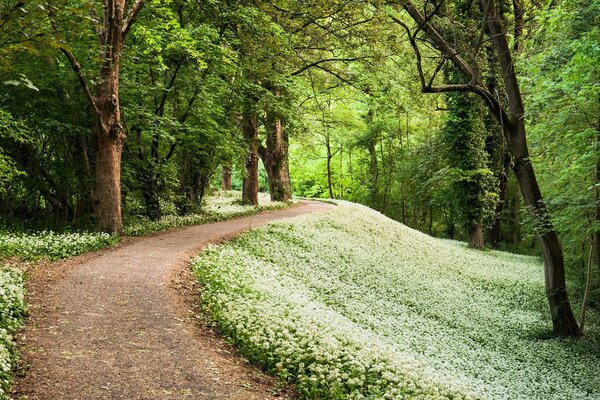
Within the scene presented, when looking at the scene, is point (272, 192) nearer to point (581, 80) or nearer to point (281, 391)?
point (581, 80)

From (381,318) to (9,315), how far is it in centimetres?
839

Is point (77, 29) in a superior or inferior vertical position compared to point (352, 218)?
superior

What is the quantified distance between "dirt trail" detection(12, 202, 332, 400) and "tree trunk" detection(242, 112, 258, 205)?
15.1m

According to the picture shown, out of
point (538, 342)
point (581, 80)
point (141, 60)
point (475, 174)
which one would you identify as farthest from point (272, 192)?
point (581, 80)

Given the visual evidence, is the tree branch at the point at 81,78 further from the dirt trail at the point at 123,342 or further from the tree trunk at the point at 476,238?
the tree trunk at the point at 476,238

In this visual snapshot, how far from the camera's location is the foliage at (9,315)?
16.9 ft

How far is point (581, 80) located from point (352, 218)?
52.8ft

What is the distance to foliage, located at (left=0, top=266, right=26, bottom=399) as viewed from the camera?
5160mm

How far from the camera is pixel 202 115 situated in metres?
19.0

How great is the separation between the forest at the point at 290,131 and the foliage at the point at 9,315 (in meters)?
0.06

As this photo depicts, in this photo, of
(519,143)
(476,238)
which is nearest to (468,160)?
(476,238)

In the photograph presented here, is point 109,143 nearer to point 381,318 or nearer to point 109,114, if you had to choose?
point 109,114

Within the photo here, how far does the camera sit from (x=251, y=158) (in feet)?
92.9

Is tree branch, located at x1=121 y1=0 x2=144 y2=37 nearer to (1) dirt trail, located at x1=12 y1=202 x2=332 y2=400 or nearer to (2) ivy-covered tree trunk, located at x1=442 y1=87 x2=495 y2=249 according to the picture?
(1) dirt trail, located at x1=12 y1=202 x2=332 y2=400
